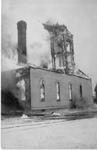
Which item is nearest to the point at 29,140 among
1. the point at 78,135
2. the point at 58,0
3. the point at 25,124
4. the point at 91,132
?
the point at 25,124

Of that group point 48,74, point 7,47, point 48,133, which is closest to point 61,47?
point 48,74

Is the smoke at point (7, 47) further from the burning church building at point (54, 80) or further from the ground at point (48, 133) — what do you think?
the ground at point (48, 133)

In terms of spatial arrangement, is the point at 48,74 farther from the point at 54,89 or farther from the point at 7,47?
the point at 7,47

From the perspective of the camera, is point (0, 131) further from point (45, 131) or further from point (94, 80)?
point (94, 80)

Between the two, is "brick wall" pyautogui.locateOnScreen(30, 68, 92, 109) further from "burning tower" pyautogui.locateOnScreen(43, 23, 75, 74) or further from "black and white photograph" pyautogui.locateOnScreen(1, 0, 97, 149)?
"burning tower" pyautogui.locateOnScreen(43, 23, 75, 74)

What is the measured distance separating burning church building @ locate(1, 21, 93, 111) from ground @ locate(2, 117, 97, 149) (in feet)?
0.74

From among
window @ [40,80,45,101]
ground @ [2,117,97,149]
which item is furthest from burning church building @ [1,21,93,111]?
ground @ [2,117,97,149]

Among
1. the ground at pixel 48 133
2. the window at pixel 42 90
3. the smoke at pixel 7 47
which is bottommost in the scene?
→ the ground at pixel 48 133

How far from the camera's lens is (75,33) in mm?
4008

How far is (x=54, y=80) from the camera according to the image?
3732mm

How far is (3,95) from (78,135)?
1253 mm

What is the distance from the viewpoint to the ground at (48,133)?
3.31 m

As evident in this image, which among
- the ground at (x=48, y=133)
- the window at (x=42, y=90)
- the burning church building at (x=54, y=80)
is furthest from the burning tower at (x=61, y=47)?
the ground at (x=48, y=133)

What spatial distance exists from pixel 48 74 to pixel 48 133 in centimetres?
85
